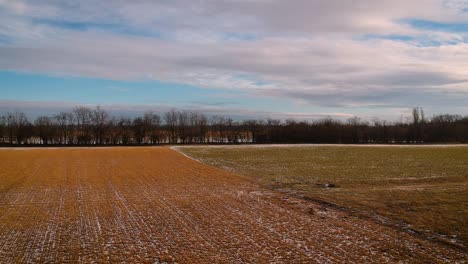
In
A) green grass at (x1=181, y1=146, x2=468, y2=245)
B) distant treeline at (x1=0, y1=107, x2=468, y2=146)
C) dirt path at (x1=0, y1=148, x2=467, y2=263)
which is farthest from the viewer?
distant treeline at (x1=0, y1=107, x2=468, y2=146)

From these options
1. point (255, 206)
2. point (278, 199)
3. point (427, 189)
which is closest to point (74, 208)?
point (255, 206)

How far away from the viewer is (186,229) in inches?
658

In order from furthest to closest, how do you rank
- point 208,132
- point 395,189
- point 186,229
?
point 208,132 → point 395,189 → point 186,229

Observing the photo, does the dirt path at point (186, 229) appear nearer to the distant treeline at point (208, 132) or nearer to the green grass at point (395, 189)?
the green grass at point (395, 189)

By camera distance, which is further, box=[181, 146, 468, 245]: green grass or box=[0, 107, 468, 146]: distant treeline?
box=[0, 107, 468, 146]: distant treeline

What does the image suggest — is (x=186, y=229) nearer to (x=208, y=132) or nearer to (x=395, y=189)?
(x=395, y=189)

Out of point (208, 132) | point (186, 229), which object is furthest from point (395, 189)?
point (208, 132)

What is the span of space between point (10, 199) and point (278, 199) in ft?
53.2

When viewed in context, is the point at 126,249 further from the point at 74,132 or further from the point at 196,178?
the point at 74,132

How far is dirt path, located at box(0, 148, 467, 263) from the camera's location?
517 inches

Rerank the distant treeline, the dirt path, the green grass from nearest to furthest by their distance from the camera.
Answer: the dirt path → the green grass → the distant treeline

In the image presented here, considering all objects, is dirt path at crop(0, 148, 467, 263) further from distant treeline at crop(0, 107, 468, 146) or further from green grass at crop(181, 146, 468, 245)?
distant treeline at crop(0, 107, 468, 146)

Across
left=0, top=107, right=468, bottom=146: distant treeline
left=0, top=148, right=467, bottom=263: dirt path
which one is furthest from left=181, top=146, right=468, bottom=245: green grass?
left=0, top=107, right=468, bottom=146: distant treeline

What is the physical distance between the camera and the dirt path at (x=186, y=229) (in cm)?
1313
